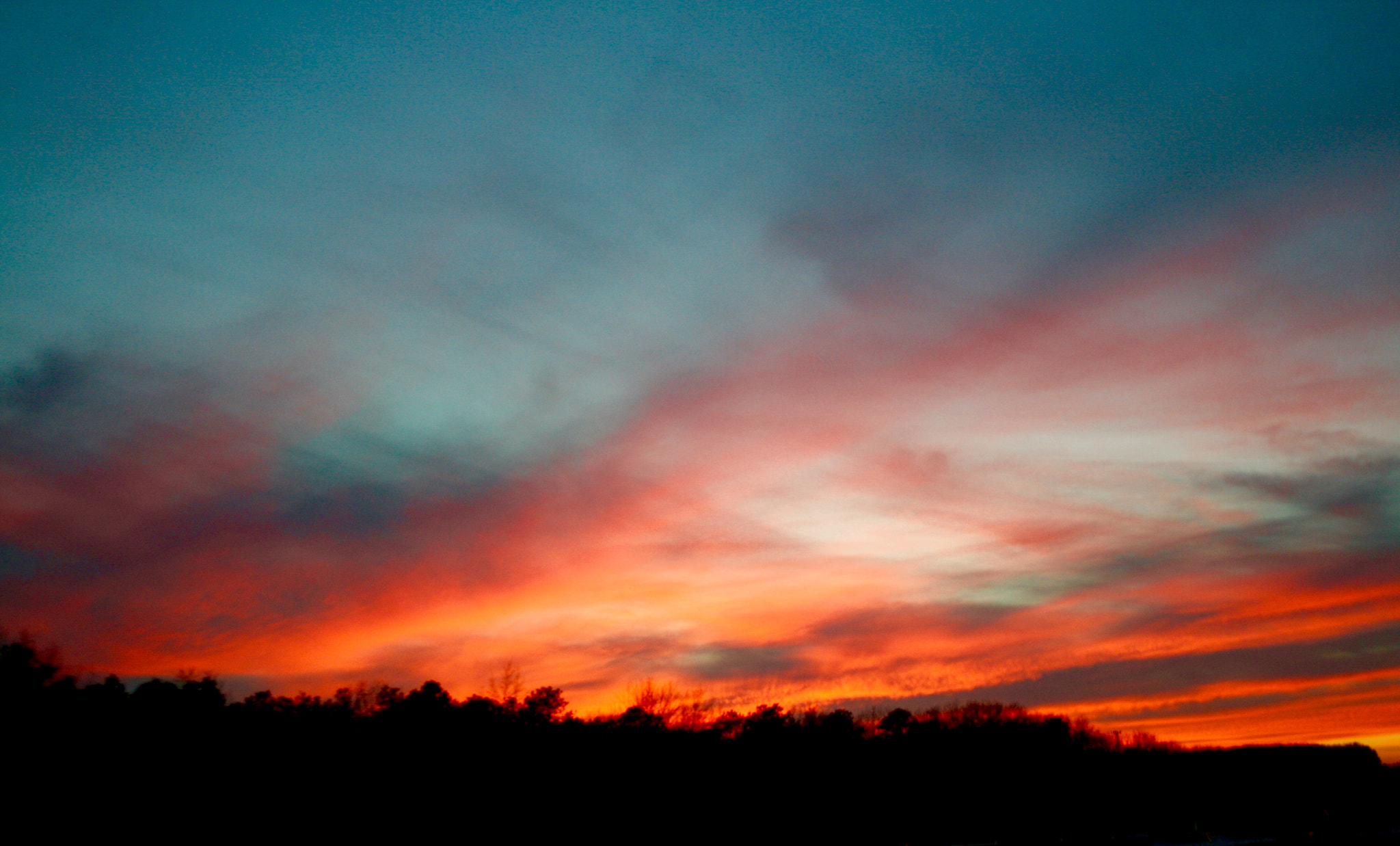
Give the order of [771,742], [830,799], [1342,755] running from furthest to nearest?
[1342,755] < [771,742] < [830,799]

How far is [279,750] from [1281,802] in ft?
372

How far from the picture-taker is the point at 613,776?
201 ft

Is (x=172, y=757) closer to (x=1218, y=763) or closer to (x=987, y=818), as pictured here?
(x=987, y=818)

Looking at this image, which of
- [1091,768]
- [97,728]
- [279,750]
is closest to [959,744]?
[1091,768]

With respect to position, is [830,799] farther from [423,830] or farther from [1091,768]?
[1091,768]

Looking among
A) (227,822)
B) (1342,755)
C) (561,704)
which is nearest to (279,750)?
(227,822)

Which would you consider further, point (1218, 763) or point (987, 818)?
point (1218, 763)

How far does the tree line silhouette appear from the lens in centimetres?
4194

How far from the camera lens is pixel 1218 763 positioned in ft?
396

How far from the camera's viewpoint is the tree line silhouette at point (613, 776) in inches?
1651

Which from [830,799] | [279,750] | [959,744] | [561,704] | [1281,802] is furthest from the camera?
[959,744]

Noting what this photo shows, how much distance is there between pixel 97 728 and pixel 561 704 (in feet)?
122

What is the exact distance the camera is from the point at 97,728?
41594 millimetres

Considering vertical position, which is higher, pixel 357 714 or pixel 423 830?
pixel 357 714
